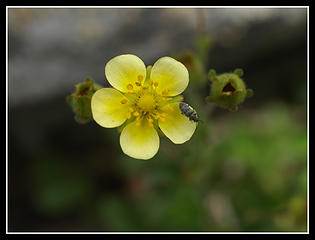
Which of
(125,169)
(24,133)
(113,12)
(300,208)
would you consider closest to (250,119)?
(300,208)

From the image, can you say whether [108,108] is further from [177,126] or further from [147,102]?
Result: [177,126]

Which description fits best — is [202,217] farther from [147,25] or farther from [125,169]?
[147,25]

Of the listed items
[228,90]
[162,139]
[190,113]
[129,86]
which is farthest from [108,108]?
[162,139]

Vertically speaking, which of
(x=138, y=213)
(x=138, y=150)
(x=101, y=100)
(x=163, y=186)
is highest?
(x=101, y=100)

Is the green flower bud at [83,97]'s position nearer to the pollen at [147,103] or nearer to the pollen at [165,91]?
the pollen at [147,103]

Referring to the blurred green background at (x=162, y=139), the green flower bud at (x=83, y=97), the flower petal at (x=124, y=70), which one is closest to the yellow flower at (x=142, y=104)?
the flower petal at (x=124, y=70)

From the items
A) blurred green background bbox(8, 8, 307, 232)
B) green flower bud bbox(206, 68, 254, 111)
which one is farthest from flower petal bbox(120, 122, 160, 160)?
blurred green background bbox(8, 8, 307, 232)
